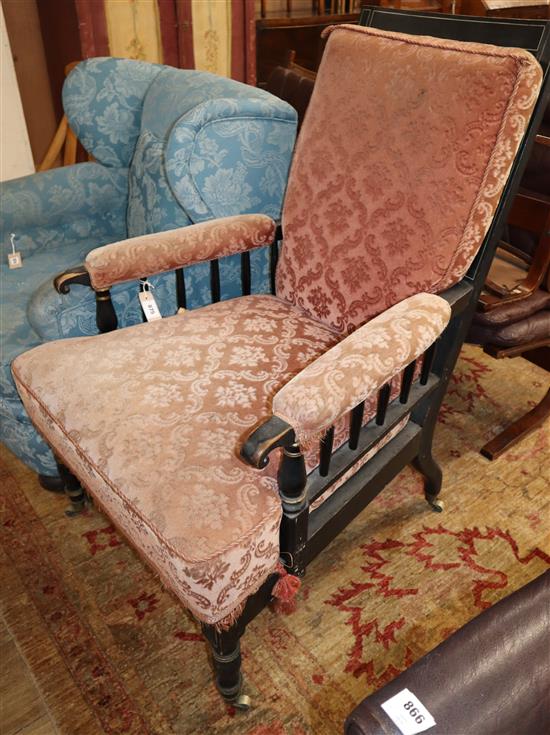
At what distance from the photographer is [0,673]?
4.06 feet

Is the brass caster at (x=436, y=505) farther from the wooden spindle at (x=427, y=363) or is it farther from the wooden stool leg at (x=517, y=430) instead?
the wooden spindle at (x=427, y=363)

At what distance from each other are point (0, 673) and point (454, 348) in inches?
48.2

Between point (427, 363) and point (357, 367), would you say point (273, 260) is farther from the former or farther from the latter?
point (357, 367)

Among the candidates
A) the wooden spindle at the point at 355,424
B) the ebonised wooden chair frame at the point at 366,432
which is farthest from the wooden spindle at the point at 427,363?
the wooden spindle at the point at 355,424

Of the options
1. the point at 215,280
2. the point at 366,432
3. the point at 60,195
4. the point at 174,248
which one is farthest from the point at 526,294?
the point at 60,195

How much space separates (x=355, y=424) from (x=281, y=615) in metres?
0.58

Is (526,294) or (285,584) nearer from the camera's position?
(285,584)

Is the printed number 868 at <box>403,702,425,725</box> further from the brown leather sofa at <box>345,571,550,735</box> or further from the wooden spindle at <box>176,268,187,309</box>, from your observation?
the wooden spindle at <box>176,268,187,309</box>

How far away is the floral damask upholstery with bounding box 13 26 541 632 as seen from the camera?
901 mm

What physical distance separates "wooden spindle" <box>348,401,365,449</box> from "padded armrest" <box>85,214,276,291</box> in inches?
22.2

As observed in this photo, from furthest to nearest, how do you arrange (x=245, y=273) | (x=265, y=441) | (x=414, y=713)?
(x=245, y=273) < (x=265, y=441) < (x=414, y=713)

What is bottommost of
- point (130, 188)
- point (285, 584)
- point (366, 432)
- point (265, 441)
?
point (285, 584)

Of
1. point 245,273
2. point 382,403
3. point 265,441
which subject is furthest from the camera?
point 245,273

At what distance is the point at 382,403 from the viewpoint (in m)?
1.11
